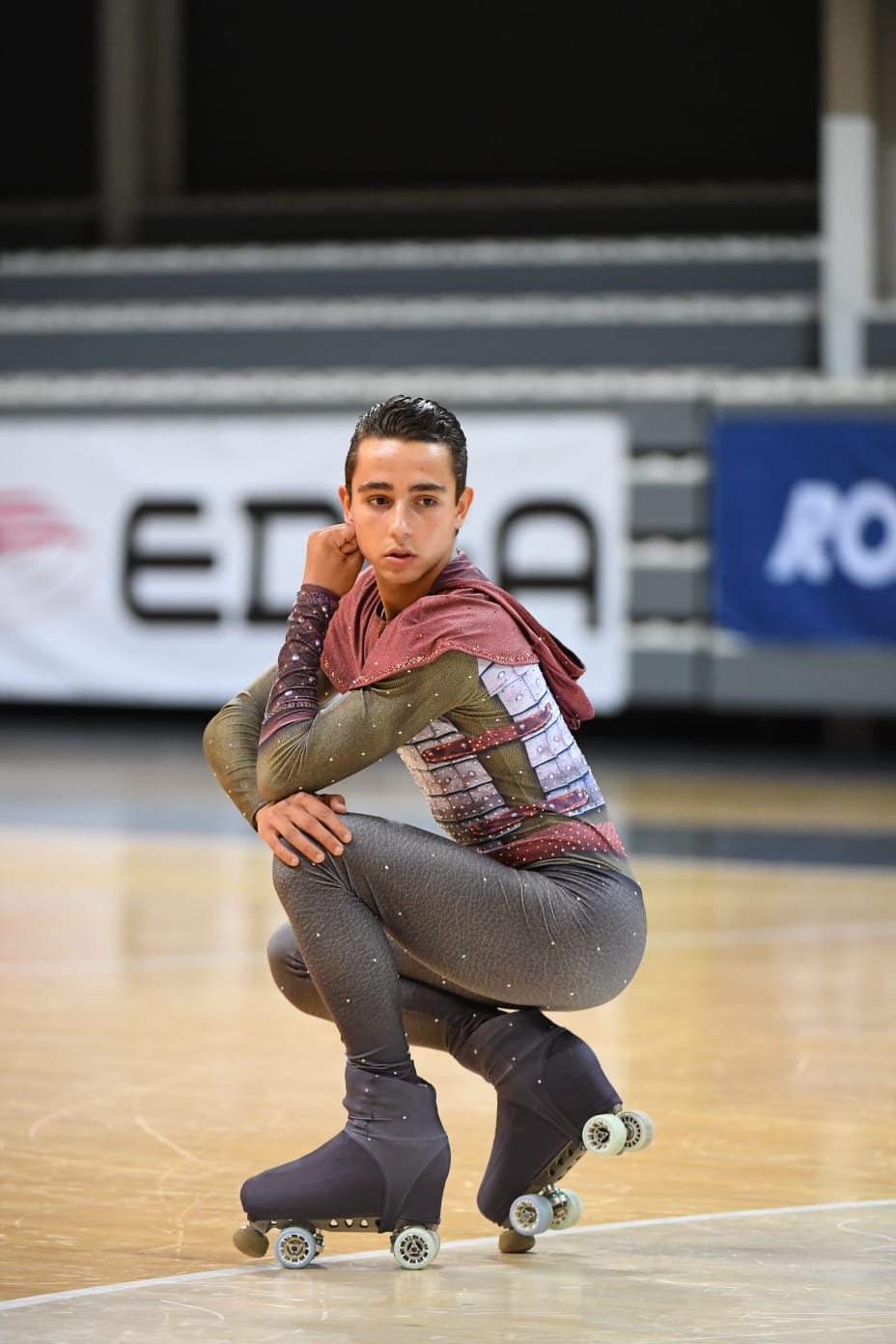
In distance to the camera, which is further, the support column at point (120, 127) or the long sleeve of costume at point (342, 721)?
the support column at point (120, 127)

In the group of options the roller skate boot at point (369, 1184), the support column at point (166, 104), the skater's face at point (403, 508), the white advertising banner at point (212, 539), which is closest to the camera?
the roller skate boot at point (369, 1184)

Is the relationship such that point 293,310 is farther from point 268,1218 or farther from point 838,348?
point 268,1218

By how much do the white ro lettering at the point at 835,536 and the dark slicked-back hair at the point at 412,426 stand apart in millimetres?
6842

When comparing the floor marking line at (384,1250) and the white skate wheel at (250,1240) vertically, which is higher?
the white skate wheel at (250,1240)

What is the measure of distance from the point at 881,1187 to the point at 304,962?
88 cm

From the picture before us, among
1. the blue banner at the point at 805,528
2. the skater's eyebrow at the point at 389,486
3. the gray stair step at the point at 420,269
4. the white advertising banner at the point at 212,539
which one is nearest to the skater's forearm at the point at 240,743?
the skater's eyebrow at the point at 389,486

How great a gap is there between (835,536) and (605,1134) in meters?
7.13

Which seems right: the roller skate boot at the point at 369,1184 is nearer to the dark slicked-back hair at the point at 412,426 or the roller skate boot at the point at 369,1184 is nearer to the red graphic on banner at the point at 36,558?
the dark slicked-back hair at the point at 412,426

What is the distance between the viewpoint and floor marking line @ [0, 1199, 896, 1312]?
2470mm

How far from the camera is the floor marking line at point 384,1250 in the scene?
247 cm

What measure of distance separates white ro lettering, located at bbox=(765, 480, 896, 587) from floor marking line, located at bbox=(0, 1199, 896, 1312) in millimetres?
6640

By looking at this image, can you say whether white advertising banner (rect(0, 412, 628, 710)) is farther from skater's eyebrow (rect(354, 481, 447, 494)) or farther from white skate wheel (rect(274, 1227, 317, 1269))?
white skate wheel (rect(274, 1227, 317, 1269))

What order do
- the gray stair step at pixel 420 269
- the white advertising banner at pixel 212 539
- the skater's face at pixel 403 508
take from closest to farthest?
the skater's face at pixel 403 508 < the white advertising banner at pixel 212 539 < the gray stair step at pixel 420 269

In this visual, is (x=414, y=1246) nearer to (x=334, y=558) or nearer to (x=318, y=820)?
(x=318, y=820)
